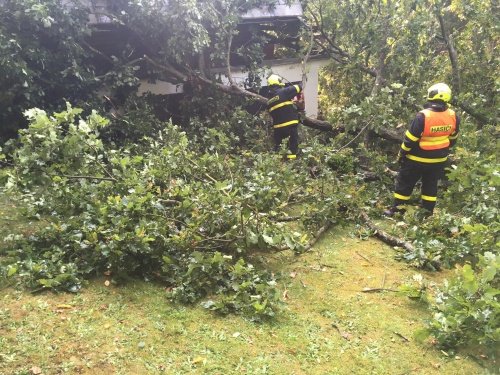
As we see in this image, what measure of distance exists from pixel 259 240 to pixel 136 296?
3.76 feet

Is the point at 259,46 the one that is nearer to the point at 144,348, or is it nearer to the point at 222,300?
the point at 222,300

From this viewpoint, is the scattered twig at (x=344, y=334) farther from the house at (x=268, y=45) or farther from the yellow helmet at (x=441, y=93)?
the house at (x=268, y=45)

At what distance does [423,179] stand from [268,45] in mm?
6325

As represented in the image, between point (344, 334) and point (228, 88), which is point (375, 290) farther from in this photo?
point (228, 88)

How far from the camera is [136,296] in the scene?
130 inches

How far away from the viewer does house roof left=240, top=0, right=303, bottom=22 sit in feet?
27.7

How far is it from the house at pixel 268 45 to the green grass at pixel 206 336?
5.58 metres

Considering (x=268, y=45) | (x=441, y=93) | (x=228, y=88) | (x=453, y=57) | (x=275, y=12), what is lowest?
(x=228, y=88)

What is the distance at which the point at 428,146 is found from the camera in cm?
503

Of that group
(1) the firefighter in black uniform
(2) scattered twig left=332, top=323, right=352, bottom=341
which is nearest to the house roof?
(1) the firefighter in black uniform

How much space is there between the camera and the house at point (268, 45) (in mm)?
7857

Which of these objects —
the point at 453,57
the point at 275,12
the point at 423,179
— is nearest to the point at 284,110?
the point at 275,12

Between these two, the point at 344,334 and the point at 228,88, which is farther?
the point at 228,88

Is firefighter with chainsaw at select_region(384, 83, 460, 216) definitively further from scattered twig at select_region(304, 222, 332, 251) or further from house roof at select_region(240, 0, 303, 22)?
house roof at select_region(240, 0, 303, 22)
